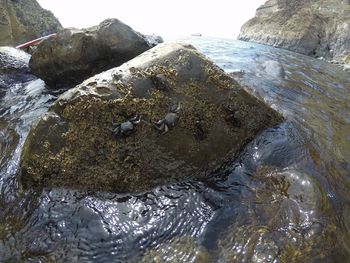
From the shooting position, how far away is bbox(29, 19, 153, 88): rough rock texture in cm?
727

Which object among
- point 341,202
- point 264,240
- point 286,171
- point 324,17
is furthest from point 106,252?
point 324,17

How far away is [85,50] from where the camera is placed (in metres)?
7.29

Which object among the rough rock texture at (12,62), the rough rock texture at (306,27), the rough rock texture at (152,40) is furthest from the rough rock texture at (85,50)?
the rough rock texture at (306,27)

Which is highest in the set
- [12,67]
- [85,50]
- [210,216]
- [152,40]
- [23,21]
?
[85,50]

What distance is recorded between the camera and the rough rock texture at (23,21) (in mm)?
16250

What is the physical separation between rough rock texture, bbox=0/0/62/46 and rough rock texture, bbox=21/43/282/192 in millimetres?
13863

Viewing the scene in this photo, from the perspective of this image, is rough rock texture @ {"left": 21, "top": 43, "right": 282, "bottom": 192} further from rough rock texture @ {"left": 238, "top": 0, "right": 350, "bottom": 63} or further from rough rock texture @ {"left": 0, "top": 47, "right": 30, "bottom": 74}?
rough rock texture @ {"left": 238, "top": 0, "right": 350, "bottom": 63}

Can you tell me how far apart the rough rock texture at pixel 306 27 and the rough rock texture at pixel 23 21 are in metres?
24.9

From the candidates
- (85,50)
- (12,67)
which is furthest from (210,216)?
(12,67)

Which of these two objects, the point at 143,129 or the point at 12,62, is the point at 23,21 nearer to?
the point at 12,62

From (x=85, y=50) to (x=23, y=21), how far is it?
14.3 metres

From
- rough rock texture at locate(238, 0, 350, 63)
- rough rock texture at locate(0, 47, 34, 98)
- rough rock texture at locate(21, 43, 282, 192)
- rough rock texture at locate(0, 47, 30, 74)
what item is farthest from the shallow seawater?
rough rock texture at locate(238, 0, 350, 63)

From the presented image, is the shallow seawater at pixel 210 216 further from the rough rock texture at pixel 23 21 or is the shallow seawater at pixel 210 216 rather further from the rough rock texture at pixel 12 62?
the rough rock texture at pixel 23 21

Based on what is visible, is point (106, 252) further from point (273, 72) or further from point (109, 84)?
point (273, 72)
